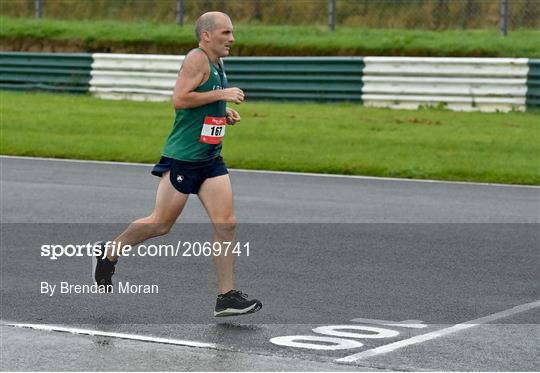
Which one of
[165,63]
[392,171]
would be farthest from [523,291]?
[165,63]

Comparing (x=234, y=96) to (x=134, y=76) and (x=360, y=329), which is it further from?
(x=134, y=76)

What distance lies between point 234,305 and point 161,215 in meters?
0.74

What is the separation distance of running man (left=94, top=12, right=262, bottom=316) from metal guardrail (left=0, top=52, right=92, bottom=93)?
61.1 ft

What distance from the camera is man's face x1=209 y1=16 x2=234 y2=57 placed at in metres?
7.74

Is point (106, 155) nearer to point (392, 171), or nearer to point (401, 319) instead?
point (392, 171)

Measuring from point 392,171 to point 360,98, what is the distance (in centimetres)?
688

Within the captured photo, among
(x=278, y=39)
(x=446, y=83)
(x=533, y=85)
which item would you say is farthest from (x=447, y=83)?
(x=278, y=39)

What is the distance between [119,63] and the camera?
2564 cm

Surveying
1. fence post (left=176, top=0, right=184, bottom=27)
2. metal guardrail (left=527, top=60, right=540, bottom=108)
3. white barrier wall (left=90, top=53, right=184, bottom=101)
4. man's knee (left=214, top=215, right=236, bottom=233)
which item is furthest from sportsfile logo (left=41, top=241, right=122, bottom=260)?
fence post (left=176, top=0, right=184, bottom=27)

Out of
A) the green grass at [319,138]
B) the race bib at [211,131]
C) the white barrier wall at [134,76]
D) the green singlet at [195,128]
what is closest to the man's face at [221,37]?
the green singlet at [195,128]

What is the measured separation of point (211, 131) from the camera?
780cm

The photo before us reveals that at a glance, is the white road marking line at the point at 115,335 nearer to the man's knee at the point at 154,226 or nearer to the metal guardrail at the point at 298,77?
the man's knee at the point at 154,226

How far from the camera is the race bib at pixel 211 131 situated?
779 cm

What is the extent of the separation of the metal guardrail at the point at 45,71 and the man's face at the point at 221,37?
61.4 feet
